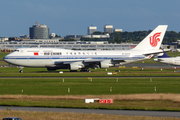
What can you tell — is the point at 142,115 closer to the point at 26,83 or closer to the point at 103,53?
the point at 26,83

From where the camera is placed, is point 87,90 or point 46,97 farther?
point 87,90

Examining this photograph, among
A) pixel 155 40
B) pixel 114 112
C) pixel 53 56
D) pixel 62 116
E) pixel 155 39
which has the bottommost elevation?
pixel 114 112

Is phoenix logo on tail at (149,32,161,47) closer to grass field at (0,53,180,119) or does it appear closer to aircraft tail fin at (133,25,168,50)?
aircraft tail fin at (133,25,168,50)

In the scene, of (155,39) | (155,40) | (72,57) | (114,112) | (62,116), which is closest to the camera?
(62,116)

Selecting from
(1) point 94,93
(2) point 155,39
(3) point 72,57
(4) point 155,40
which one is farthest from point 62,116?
(2) point 155,39

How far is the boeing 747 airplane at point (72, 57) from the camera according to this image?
66.3m

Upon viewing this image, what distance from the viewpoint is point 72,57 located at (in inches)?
2689

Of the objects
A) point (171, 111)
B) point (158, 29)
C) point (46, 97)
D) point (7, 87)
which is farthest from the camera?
point (158, 29)

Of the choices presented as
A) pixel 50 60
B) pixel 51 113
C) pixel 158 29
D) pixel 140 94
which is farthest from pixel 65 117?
pixel 158 29

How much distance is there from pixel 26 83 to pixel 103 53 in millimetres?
24654

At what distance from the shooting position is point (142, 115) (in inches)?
1057

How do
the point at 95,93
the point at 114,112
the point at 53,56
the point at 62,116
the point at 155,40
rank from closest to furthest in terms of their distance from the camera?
the point at 62,116 → the point at 114,112 → the point at 95,93 → the point at 53,56 → the point at 155,40

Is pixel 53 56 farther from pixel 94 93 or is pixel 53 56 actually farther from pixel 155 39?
pixel 94 93

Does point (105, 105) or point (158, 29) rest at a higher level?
point (158, 29)
